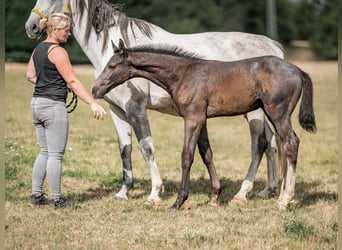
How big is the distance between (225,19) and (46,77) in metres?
45.1

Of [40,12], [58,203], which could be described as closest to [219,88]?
[58,203]

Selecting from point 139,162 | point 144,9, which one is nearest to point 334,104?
point 139,162

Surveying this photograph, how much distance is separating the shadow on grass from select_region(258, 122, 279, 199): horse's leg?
0.20m

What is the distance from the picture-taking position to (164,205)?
23.2 ft

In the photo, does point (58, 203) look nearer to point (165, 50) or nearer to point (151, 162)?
point (151, 162)

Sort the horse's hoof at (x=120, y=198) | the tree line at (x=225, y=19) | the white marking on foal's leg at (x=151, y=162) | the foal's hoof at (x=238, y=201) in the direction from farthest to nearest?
the tree line at (x=225, y=19) < the horse's hoof at (x=120, y=198) < the white marking on foal's leg at (x=151, y=162) < the foal's hoof at (x=238, y=201)

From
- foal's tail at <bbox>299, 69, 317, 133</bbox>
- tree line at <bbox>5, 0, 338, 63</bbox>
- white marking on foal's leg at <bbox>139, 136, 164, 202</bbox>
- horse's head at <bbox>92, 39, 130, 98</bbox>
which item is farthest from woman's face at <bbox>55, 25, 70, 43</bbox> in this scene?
tree line at <bbox>5, 0, 338, 63</bbox>

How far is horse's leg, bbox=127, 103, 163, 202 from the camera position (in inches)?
281

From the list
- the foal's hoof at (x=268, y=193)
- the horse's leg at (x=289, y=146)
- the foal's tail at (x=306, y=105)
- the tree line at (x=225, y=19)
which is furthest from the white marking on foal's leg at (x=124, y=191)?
the tree line at (x=225, y=19)

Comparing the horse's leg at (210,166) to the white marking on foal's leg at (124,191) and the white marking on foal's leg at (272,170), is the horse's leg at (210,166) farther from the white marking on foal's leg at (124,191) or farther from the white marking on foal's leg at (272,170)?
the white marking on foal's leg at (124,191)

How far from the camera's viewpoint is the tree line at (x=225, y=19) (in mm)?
30828

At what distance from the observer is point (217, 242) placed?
5.42 m

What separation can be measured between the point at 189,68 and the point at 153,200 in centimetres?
170

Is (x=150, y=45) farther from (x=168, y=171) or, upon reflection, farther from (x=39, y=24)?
(x=168, y=171)
